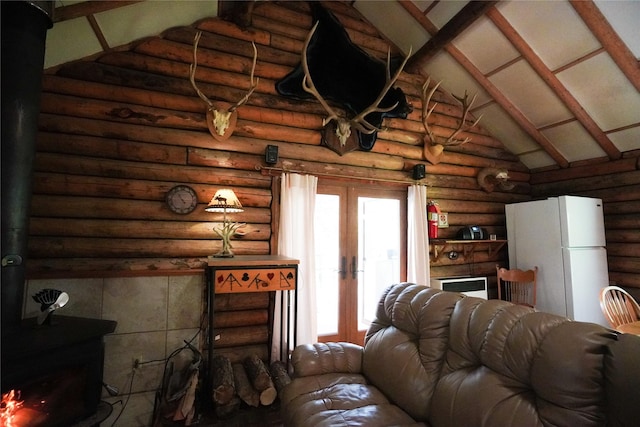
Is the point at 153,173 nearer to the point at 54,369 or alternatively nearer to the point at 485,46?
the point at 54,369

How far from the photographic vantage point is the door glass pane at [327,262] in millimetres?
3500

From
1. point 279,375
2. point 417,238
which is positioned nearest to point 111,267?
point 279,375

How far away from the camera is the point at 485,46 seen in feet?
11.8

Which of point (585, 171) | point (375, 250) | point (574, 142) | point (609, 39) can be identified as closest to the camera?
point (609, 39)

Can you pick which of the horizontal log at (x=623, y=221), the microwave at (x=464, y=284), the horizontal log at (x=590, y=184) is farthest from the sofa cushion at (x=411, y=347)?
the horizontal log at (x=590, y=184)

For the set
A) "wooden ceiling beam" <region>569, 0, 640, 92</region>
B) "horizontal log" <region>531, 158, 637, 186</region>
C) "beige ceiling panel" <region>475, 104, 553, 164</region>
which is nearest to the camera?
"wooden ceiling beam" <region>569, 0, 640, 92</region>

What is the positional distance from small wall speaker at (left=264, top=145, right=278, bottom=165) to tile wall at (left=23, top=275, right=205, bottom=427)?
1454mm

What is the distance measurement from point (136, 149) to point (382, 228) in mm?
2930

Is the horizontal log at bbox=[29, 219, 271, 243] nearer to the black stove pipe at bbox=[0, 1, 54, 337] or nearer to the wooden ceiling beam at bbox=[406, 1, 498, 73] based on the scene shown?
the black stove pipe at bbox=[0, 1, 54, 337]

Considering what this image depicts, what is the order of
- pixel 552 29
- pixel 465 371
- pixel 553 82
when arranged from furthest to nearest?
1. pixel 553 82
2. pixel 552 29
3. pixel 465 371

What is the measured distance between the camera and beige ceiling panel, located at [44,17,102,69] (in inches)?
93.7

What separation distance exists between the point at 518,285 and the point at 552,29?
3189 millimetres

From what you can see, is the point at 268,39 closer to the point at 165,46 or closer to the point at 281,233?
the point at 165,46

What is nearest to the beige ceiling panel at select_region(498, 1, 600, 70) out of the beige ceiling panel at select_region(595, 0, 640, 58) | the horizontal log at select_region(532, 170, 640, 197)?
the beige ceiling panel at select_region(595, 0, 640, 58)
